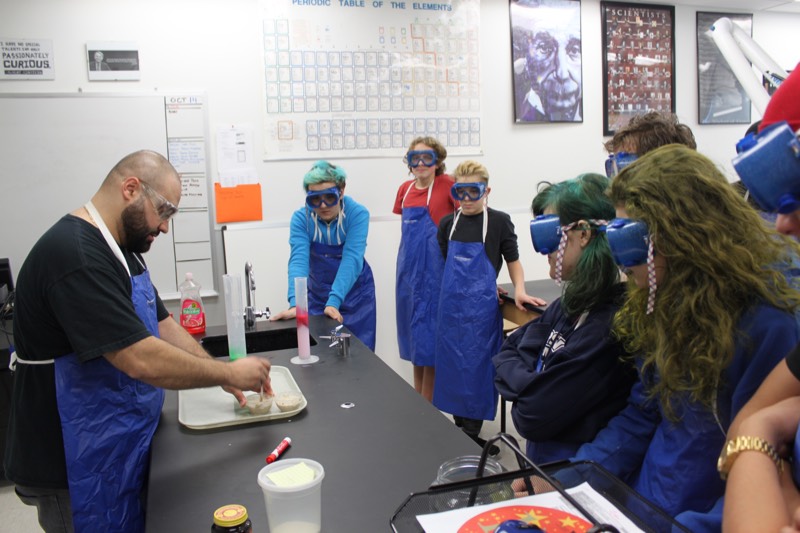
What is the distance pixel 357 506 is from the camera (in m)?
1.16

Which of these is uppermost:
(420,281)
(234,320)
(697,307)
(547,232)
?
(547,232)

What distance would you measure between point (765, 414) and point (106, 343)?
1.36m

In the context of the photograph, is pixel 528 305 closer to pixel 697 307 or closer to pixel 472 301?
pixel 472 301

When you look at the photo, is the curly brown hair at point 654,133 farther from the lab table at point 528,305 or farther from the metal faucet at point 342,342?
the metal faucet at point 342,342

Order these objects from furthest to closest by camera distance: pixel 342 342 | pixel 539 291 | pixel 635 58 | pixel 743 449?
pixel 635 58
pixel 539 291
pixel 342 342
pixel 743 449

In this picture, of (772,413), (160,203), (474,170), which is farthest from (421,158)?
(772,413)

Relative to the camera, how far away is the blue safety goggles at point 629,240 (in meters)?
1.14

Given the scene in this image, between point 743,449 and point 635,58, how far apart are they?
441cm

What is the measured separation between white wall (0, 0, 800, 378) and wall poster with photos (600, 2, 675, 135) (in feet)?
0.26

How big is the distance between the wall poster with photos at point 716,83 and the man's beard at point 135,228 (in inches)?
185

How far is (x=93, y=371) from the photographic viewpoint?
4.82 ft

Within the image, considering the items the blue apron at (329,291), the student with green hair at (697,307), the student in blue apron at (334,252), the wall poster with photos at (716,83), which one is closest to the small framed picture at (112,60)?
the student in blue apron at (334,252)

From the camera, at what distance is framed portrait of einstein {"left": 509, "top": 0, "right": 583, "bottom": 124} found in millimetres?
4316

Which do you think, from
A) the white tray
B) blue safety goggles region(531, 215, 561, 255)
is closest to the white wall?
the white tray
